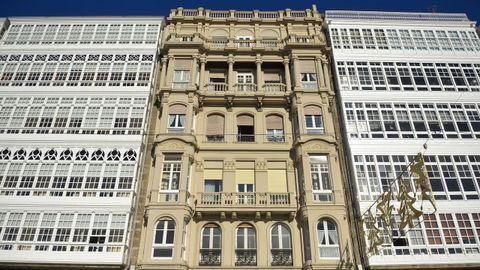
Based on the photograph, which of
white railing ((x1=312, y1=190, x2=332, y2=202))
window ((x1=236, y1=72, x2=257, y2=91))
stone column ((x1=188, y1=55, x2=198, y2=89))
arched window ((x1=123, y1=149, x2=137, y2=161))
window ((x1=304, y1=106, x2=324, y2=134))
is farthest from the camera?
window ((x1=236, y1=72, x2=257, y2=91))

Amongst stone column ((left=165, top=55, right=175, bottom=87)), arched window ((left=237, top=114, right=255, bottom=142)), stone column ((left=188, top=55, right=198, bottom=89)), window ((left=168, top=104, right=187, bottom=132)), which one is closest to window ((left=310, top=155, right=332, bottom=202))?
arched window ((left=237, top=114, right=255, bottom=142))

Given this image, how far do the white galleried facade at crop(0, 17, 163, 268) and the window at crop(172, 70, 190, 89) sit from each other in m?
1.74

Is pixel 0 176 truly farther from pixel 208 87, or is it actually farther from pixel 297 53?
pixel 297 53

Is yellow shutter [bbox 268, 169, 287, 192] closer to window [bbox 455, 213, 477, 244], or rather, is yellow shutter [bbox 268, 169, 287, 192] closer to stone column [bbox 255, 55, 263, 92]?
stone column [bbox 255, 55, 263, 92]

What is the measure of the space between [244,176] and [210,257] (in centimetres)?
569

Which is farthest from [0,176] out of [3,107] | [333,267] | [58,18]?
[333,267]

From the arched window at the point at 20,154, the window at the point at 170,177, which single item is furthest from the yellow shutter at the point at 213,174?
the arched window at the point at 20,154

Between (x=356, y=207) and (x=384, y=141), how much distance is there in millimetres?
5178

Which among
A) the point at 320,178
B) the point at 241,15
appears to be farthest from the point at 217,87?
the point at 320,178

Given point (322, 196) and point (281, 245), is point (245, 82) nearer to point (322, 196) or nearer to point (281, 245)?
point (322, 196)

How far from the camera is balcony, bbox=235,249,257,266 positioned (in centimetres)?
2238

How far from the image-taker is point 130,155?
2500 centimetres

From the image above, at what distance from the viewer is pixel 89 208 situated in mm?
23094

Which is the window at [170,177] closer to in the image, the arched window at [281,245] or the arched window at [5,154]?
the arched window at [281,245]
